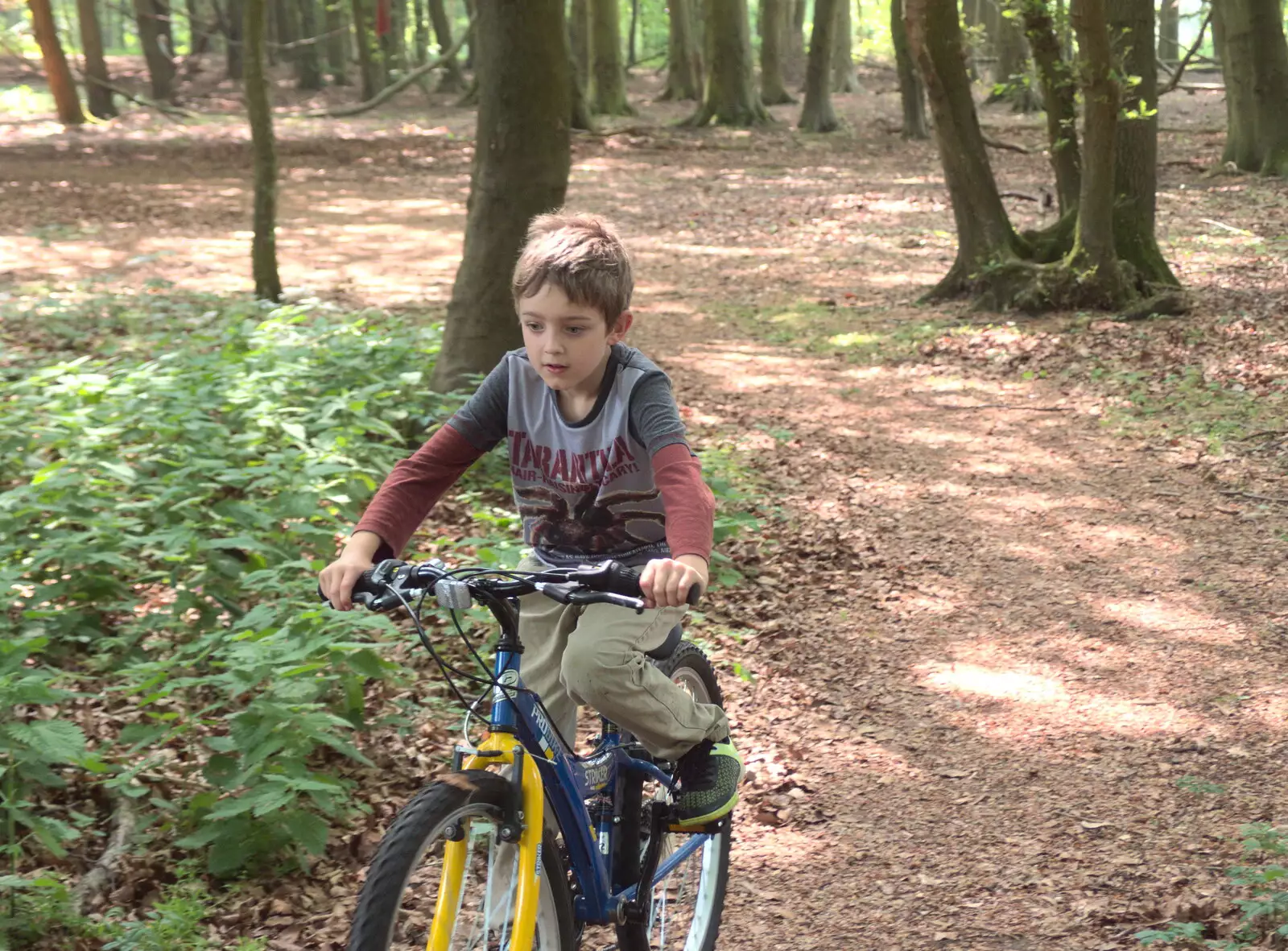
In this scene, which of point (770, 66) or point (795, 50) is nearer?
point (770, 66)

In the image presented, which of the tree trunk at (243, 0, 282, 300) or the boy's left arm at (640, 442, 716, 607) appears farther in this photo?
the tree trunk at (243, 0, 282, 300)

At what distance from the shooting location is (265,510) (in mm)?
5824

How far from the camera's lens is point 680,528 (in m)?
2.71

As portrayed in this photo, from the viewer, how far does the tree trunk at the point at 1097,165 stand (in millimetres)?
9562

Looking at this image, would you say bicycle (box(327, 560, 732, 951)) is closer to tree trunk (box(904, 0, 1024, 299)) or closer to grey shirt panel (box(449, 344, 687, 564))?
grey shirt panel (box(449, 344, 687, 564))

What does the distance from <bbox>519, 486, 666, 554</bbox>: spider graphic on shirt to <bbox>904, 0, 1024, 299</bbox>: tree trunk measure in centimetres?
907

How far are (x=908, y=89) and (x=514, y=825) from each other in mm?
24305

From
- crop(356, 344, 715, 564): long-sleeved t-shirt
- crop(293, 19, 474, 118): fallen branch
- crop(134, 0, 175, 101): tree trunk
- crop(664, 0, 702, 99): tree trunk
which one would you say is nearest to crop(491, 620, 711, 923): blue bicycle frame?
crop(356, 344, 715, 564): long-sleeved t-shirt

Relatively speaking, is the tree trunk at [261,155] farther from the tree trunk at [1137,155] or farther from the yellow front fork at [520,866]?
the yellow front fork at [520,866]

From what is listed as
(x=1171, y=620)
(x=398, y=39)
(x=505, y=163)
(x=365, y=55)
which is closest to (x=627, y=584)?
(x=1171, y=620)

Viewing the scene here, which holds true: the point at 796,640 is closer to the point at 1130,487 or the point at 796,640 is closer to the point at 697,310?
the point at 1130,487

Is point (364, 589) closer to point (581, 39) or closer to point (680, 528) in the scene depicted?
point (680, 528)

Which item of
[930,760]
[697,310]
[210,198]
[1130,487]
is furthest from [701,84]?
[930,760]

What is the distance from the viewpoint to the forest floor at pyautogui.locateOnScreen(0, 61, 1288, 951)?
3982 mm
